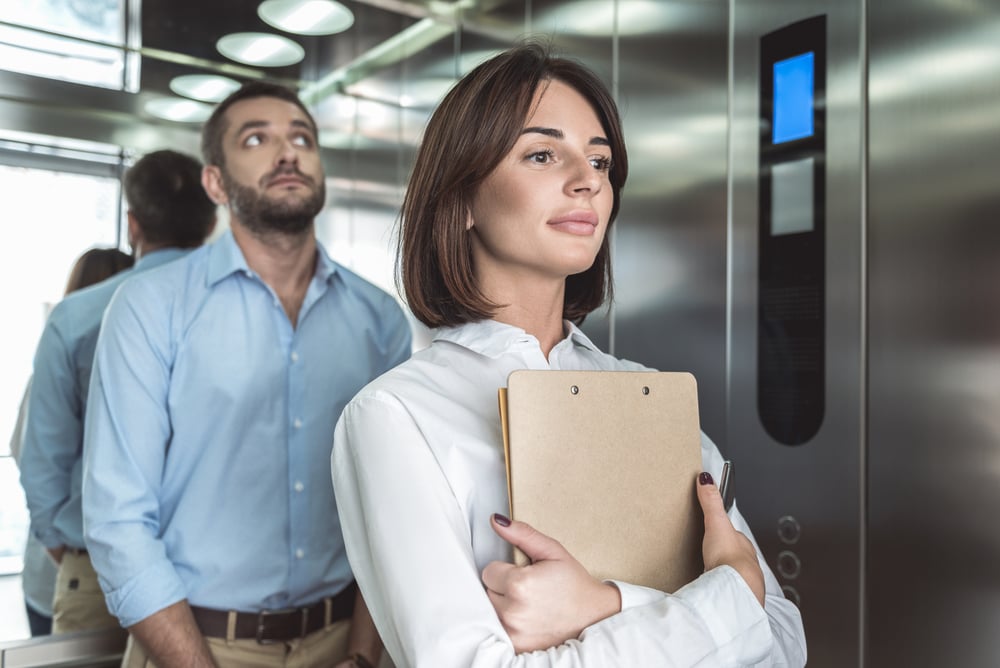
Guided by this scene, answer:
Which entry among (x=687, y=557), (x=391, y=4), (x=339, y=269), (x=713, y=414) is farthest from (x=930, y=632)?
(x=391, y=4)

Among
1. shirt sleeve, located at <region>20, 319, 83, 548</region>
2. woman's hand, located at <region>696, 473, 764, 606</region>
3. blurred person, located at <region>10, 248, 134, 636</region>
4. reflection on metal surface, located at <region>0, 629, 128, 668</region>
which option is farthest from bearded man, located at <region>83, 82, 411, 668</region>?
woman's hand, located at <region>696, 473, 764, 606</region>

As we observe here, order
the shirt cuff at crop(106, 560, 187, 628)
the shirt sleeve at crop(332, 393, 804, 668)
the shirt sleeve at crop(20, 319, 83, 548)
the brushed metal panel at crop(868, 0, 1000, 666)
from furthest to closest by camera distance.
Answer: the shirt sleeve at crop(20, 319, 83, 548) < the shirt cuff at crop(106, 560, 187, 628) < the brushed metal panel at crop(868, 0, 1000, 666) < the shirt sleeve at crop(332, 393, 804, 668)

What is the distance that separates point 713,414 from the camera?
2.03 meters

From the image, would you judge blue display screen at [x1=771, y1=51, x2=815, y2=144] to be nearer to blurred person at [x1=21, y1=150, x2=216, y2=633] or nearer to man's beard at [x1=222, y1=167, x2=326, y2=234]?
man's beard at [x1=222, y1=167, x2=326, y2=234]

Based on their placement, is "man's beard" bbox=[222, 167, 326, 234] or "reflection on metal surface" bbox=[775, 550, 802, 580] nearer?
"reflection on metal surface" bbox=[775, 550, 802, 580]

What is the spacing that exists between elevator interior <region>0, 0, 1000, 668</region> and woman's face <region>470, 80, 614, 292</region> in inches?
29.2

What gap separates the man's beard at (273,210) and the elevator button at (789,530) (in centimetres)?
130

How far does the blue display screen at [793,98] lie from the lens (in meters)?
1.87

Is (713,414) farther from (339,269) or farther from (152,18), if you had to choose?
(152,18)

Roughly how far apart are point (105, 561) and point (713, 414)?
137cm

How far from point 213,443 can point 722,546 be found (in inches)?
47.8

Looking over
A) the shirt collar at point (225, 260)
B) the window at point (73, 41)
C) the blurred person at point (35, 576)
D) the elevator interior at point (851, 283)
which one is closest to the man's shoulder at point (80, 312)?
the blurred person at point (35, 576)

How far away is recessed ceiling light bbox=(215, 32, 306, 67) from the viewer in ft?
10.2

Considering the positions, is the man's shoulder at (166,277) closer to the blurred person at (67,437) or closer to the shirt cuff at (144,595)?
the blurred person at (67,437)
